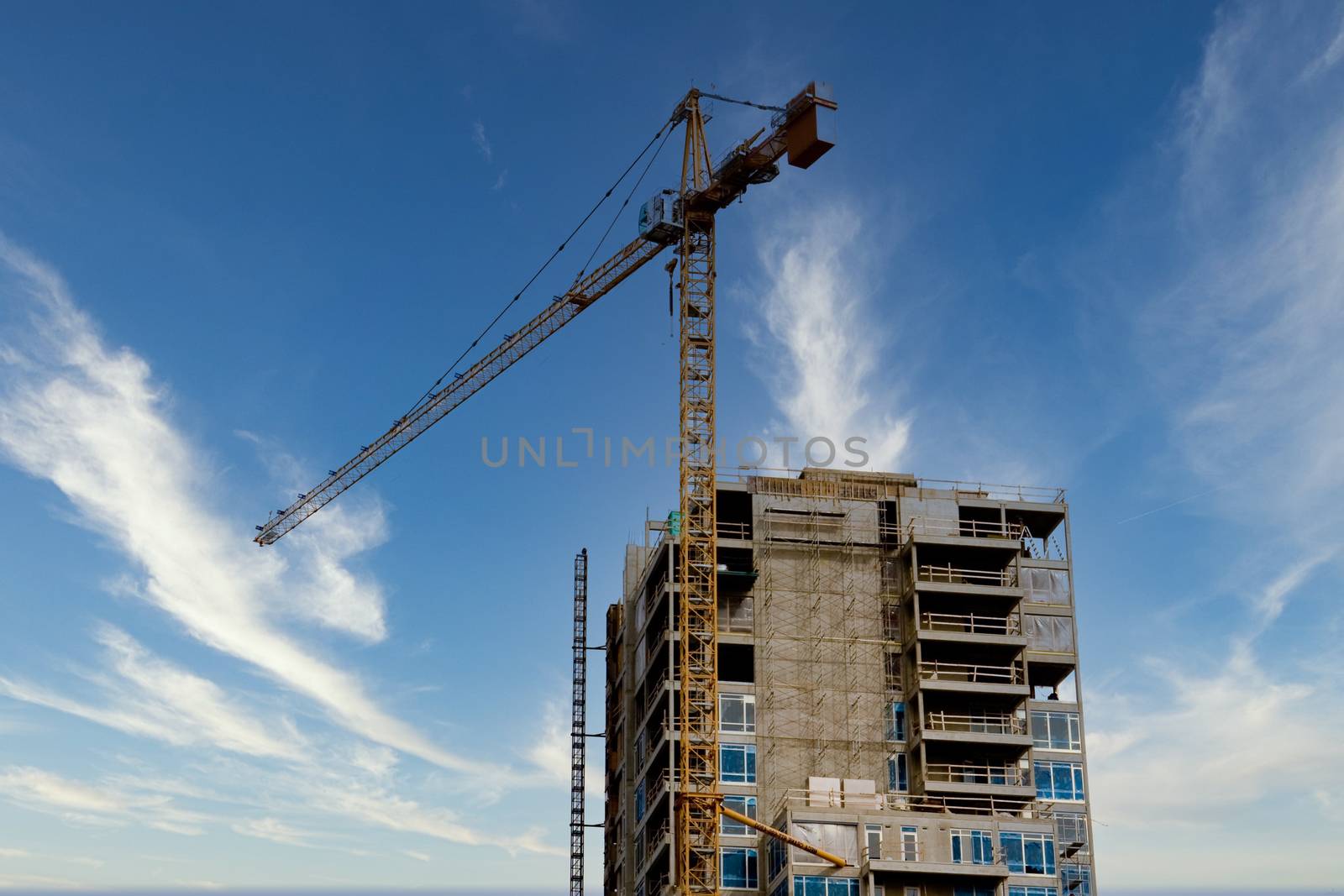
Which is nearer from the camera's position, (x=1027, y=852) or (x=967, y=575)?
(x=1027, y=852)

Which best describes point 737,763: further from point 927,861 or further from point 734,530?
point 927,861

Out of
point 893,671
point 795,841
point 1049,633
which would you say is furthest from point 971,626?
point 795,841

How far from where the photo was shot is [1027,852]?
380ft

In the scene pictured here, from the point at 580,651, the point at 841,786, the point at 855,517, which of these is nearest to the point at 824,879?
the point at 841,786

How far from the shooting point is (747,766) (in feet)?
418

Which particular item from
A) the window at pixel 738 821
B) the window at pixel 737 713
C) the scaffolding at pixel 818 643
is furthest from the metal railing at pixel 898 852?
the window at pixel 737 713

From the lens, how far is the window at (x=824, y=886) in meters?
108

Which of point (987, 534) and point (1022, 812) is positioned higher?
point (987, 534)

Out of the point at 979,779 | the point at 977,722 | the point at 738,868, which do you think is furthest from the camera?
the point at 977,722

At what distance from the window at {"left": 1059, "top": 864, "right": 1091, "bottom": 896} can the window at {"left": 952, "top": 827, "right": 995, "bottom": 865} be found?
21.3 m

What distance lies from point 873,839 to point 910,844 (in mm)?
2586

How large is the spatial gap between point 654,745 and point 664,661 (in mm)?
7828

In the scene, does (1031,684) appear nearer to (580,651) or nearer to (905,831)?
(905,831)

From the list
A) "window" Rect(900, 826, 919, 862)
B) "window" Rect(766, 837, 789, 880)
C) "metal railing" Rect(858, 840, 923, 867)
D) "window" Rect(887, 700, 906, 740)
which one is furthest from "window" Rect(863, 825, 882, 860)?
"window" Rect(887, 700, 906, 740)
